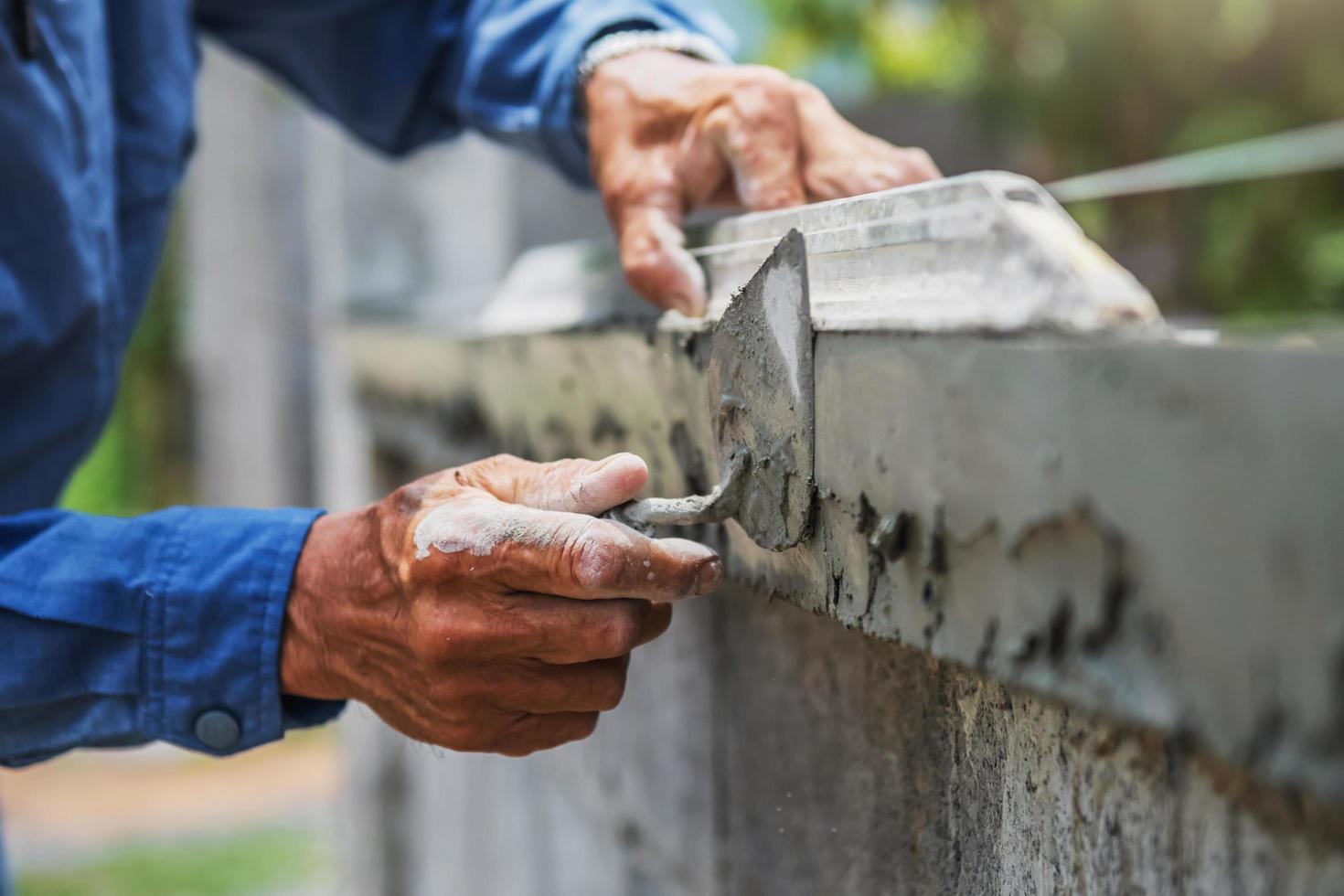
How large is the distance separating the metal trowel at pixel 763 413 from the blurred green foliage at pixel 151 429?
9.36 m

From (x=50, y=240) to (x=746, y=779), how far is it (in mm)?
1131

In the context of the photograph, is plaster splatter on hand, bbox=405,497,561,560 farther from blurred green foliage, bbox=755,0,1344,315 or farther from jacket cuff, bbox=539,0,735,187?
blurred green foliage, bbox=755,0,1344,315

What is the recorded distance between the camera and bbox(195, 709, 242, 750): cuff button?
119cm

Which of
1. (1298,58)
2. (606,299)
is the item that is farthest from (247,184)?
(606,299)

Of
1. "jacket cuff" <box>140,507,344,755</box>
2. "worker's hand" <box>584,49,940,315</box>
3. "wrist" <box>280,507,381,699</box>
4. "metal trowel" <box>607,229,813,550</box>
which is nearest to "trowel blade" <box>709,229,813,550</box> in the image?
"metal trowel" <box>607,229,813,550</box>

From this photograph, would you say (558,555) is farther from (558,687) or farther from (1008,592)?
(1008,592)

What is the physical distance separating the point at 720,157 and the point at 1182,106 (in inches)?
231

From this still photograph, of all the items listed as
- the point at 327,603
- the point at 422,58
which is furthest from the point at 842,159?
the point at 422,58

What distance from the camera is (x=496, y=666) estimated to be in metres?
1.03

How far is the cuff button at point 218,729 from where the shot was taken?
1.19m

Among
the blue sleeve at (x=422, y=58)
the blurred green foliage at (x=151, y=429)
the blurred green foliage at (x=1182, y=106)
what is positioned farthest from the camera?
the blurred green foliage at (x=151, y=429)

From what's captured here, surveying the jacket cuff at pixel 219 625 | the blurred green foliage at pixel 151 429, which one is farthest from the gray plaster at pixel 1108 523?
the blurred green foliage at pixel 151 429

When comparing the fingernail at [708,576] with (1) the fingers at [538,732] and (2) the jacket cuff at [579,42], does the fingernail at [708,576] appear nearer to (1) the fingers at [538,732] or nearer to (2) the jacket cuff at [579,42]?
(1) the fingers at [538,732]

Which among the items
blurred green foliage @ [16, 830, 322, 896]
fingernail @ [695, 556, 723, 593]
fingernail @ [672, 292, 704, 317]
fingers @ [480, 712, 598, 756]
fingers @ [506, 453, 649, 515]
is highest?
fingernail @ [672, 292, 704, 317]
